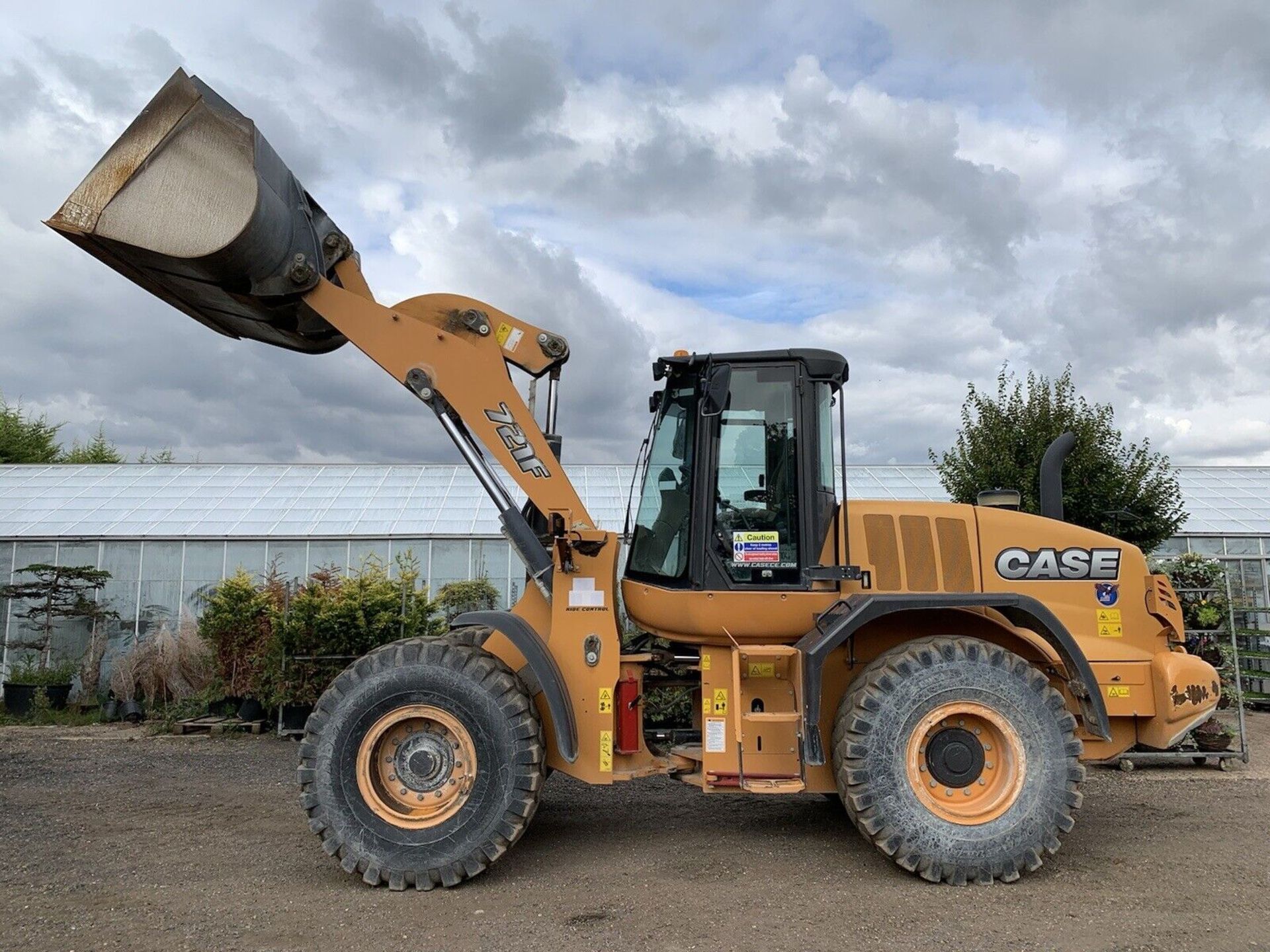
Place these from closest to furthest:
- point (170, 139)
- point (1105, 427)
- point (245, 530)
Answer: point (170, 139)
point (1105, 427)
point (245, 530)

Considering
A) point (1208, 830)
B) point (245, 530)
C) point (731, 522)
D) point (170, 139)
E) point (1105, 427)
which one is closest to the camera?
point (170, 139)

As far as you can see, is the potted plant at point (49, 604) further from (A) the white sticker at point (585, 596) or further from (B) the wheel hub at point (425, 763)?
(A) the white sticker at point (585, 596)

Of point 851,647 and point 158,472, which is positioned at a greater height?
point 158,472

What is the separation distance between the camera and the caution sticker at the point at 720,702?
5656 mm

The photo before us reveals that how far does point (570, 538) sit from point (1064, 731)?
10.4 ft

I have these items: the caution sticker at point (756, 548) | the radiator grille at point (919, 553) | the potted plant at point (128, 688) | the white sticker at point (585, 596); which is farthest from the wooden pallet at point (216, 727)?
the radiator grille at point (919, 553)

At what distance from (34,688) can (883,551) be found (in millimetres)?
13376

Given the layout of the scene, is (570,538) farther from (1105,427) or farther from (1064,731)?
(1105,427)

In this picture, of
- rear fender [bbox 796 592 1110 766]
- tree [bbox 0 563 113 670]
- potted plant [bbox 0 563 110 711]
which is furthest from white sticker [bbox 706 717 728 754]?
tree [bbox 0 563 113 670]

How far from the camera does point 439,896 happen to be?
5137 mm

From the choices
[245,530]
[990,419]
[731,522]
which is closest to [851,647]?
[731,522]

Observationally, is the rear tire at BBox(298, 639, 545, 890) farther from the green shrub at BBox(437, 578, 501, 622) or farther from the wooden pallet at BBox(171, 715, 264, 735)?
the green shrub at BBox(437, 578, 501, 622)

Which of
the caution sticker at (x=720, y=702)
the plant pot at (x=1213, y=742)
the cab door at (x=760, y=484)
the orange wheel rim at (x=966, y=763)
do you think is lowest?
the plant pot at (x=1213, y=742)

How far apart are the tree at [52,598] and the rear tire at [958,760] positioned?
13.8m
